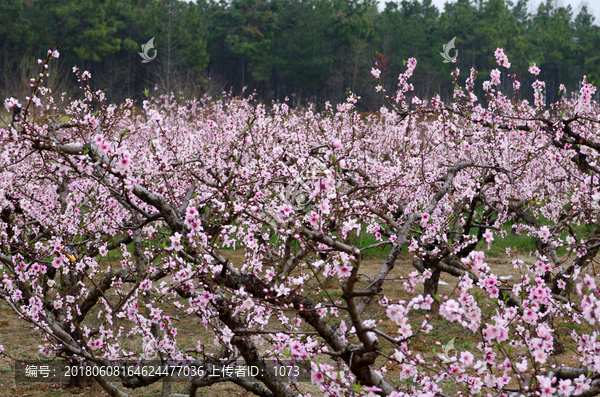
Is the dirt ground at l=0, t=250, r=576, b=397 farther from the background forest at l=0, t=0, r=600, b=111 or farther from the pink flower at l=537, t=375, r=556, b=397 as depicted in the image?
the background forest at l=0, t=0, r=600, b=111

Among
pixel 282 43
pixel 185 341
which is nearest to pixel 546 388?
pixel 185 341

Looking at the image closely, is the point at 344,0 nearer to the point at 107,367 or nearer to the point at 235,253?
the point at 235,253

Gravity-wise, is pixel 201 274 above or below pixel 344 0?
below

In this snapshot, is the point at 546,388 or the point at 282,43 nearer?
the point at 546,388

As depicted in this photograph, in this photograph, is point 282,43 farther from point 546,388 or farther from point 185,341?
point 546,388

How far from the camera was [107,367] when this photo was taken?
4.31 m

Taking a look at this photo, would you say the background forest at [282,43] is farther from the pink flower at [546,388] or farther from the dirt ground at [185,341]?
the pink flower at [546,388]

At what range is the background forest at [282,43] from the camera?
3566 cm

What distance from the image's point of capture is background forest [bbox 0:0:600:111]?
3566 centimetres

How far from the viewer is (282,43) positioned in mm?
42031

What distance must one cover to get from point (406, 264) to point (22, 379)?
8572 millimetres

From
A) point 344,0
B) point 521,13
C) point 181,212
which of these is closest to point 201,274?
point 181,212

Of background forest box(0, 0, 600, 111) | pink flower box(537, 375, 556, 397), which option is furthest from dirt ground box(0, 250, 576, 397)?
background forest box(0, 0, 600, 111)

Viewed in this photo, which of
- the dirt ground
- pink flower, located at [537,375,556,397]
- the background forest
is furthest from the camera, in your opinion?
the background forest
